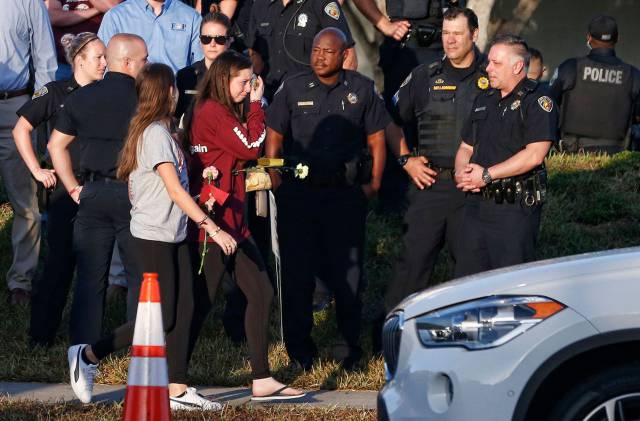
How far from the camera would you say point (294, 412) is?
7395 mm

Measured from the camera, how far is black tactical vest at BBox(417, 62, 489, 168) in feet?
28.3

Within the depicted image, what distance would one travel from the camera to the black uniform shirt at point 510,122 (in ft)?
25.8

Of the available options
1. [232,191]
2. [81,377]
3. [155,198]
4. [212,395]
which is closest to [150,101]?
[155,198]

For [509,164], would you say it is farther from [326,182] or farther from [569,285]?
[569,285]

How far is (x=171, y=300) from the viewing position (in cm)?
733

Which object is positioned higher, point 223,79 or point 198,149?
point 223,79

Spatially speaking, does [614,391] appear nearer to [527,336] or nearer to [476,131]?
[527,336]

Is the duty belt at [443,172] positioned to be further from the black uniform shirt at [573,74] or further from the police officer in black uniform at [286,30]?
the black uniform shirt at [573,74]

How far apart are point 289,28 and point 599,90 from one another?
3495mm

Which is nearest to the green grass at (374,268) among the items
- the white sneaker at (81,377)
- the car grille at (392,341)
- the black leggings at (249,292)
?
the black leggings at (249,292)

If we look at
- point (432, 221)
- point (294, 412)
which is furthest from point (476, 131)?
point (294, 412)

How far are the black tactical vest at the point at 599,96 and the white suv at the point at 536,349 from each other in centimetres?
704

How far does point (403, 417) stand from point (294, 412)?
1.98m

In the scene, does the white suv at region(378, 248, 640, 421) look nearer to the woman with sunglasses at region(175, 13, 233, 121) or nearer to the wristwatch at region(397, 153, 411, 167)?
the wristwatch at region(397, 153, 411, 167)
